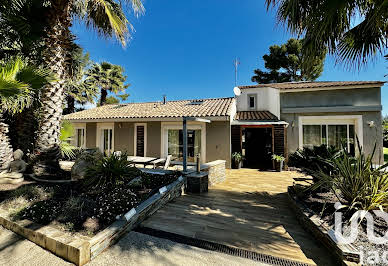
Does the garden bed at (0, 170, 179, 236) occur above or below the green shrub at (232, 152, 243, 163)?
below

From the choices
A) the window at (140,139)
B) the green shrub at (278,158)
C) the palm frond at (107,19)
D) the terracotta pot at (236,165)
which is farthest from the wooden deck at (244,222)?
the window at (140,139)

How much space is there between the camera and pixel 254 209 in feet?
16.8

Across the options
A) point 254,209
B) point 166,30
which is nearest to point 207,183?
point 254,209

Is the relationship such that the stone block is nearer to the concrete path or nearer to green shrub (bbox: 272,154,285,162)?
the concrete path

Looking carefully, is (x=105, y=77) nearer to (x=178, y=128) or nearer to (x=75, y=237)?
(x=178, y=128)

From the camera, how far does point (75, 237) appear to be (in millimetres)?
3154

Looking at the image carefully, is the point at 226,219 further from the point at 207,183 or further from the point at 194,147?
the point at 194,147

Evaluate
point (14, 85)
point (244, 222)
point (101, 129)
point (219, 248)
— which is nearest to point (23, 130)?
point (14, 85)

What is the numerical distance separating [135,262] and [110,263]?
419mm

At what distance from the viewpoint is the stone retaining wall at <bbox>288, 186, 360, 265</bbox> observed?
8.55 feet

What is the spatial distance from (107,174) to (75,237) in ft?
9.35

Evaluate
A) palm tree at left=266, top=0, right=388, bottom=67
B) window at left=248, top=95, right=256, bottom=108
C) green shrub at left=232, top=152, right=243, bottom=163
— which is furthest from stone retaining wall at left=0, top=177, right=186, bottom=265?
window at left=248, top=95, right=256, bottom=108

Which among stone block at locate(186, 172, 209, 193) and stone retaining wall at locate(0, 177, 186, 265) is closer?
stone retaining wall at locate(0, 177, 186, 265)

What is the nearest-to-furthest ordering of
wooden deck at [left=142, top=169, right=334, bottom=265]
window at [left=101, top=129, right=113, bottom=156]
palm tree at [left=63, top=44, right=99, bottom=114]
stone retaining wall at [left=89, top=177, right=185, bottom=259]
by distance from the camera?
1. stone retaining wall at [left=89, top=177, right=185, bottom=259]
2. wooden deck at [left=142, top=169, right=334, bottom=265]
3. palm tree at [left=63, top=44, right=99, bottom=114]
4. window at [left=101, top=129, right=113, bottom=156]
